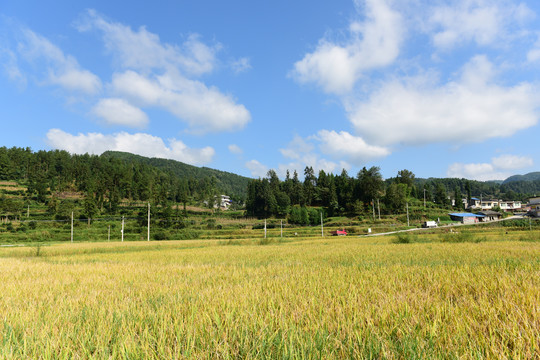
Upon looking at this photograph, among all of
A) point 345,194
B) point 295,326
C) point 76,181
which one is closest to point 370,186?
point 345,194

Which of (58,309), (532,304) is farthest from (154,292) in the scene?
(532,304)

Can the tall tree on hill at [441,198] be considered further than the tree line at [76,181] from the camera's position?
Yes

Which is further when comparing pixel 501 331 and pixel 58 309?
pixel 58 309

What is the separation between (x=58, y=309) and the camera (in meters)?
3.23

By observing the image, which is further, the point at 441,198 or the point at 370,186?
the point at 441,198

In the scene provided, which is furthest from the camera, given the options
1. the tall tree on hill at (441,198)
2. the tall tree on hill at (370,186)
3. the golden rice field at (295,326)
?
the tall tree on hill at (441,198)

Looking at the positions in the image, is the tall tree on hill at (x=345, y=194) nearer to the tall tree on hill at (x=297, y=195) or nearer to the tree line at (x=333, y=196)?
the tree line at (x=333, y=196)

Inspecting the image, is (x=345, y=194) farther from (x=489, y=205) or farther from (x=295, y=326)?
(x=295, y=326)

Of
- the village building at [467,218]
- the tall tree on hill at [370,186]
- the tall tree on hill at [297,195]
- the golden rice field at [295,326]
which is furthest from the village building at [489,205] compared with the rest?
the golden rice field at [295,326]

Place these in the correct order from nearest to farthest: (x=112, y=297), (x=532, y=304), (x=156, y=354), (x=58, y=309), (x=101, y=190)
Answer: (x=156, y=354), (x=532, y=304), (x=58, y=309), (x=112, y=297), (x=101, y=190)

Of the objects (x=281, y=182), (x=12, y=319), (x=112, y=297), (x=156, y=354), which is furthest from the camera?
(x=281, y=182)

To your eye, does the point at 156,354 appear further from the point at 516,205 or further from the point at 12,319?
the point at 516,205

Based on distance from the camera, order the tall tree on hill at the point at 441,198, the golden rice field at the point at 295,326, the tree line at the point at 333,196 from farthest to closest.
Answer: the tall tree on hill at the point at 441,198 < the tree line at the point at 333,196 < the golden rice field at the point at 295,326

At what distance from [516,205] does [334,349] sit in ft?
645
